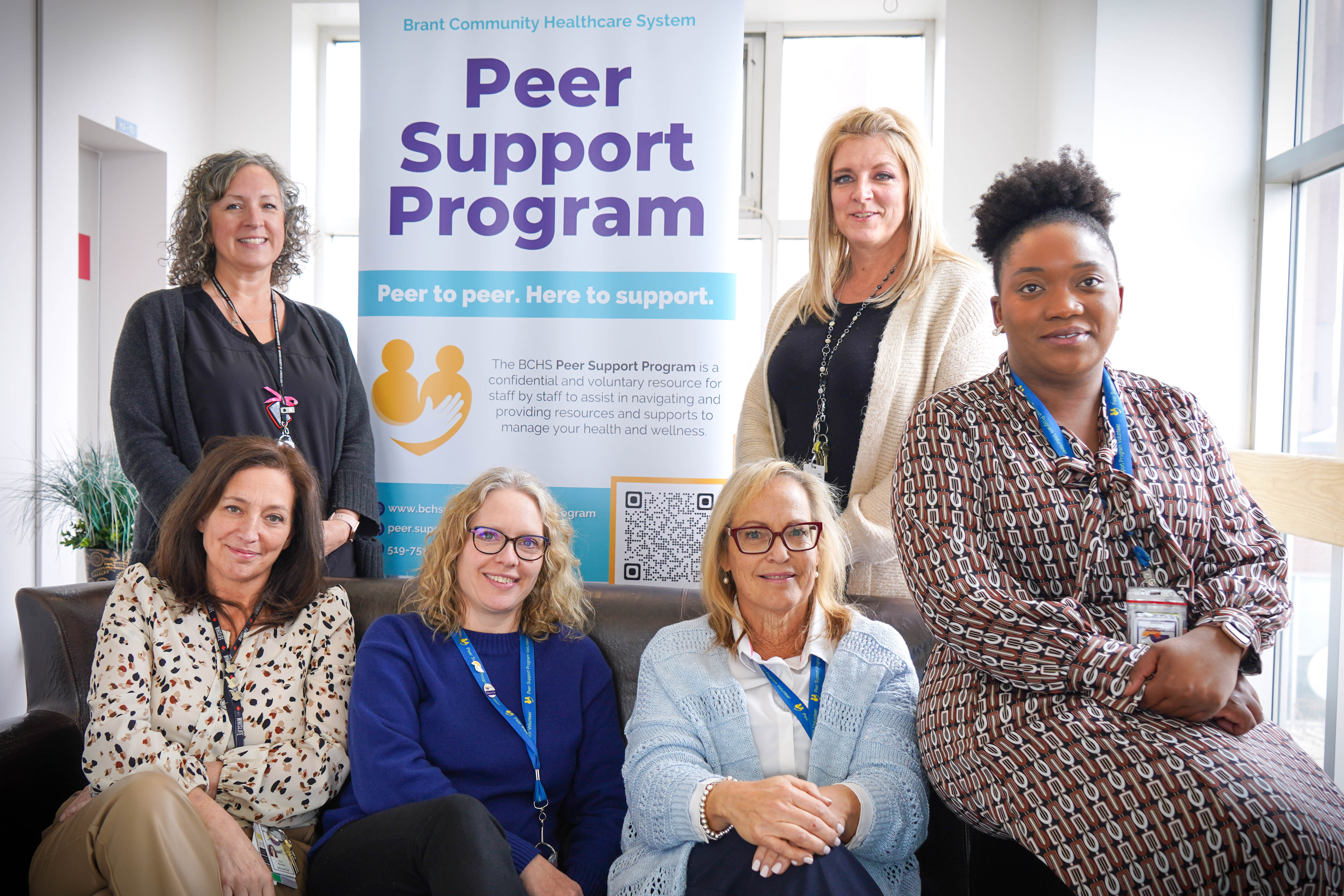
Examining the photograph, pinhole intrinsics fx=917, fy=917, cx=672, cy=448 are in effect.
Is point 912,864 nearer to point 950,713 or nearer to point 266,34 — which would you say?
point 950,713

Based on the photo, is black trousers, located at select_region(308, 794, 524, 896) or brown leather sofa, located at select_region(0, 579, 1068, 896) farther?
brown leather sofa, located at select_region(0, 579, 1068, 896)

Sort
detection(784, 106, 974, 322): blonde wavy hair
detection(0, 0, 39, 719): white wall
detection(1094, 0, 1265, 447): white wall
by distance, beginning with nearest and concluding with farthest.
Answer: detection(784, 106, 974, 322): blonde wavy hair < detection(1094, 0, 1265, 447): white wall < detection(0, 0, 39, 719): white wall

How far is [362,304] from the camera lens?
112 inches

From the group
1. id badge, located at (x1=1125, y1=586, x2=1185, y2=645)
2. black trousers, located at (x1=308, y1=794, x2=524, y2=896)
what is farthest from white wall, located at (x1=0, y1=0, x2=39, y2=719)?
id badge, located at (x1=1125, y1=586, x2=1185, y2=645)

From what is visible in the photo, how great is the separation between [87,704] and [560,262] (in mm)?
1647

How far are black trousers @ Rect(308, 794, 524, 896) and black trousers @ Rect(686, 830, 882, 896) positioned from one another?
304 millimetres

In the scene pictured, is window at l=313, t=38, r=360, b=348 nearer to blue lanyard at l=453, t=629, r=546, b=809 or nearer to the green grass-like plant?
the green grass-like plant

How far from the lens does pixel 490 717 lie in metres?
1.87

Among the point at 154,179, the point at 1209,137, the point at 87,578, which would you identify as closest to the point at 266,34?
the point at 154,179

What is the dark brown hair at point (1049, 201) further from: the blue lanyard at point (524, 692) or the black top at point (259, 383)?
the black top at point (259, 383)

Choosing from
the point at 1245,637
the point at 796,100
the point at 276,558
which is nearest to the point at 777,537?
the point at 1245,637

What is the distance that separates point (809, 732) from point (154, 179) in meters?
4.32

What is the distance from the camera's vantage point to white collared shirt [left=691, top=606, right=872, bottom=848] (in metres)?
1.71

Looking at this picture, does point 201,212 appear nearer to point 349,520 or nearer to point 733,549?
point 349,520
